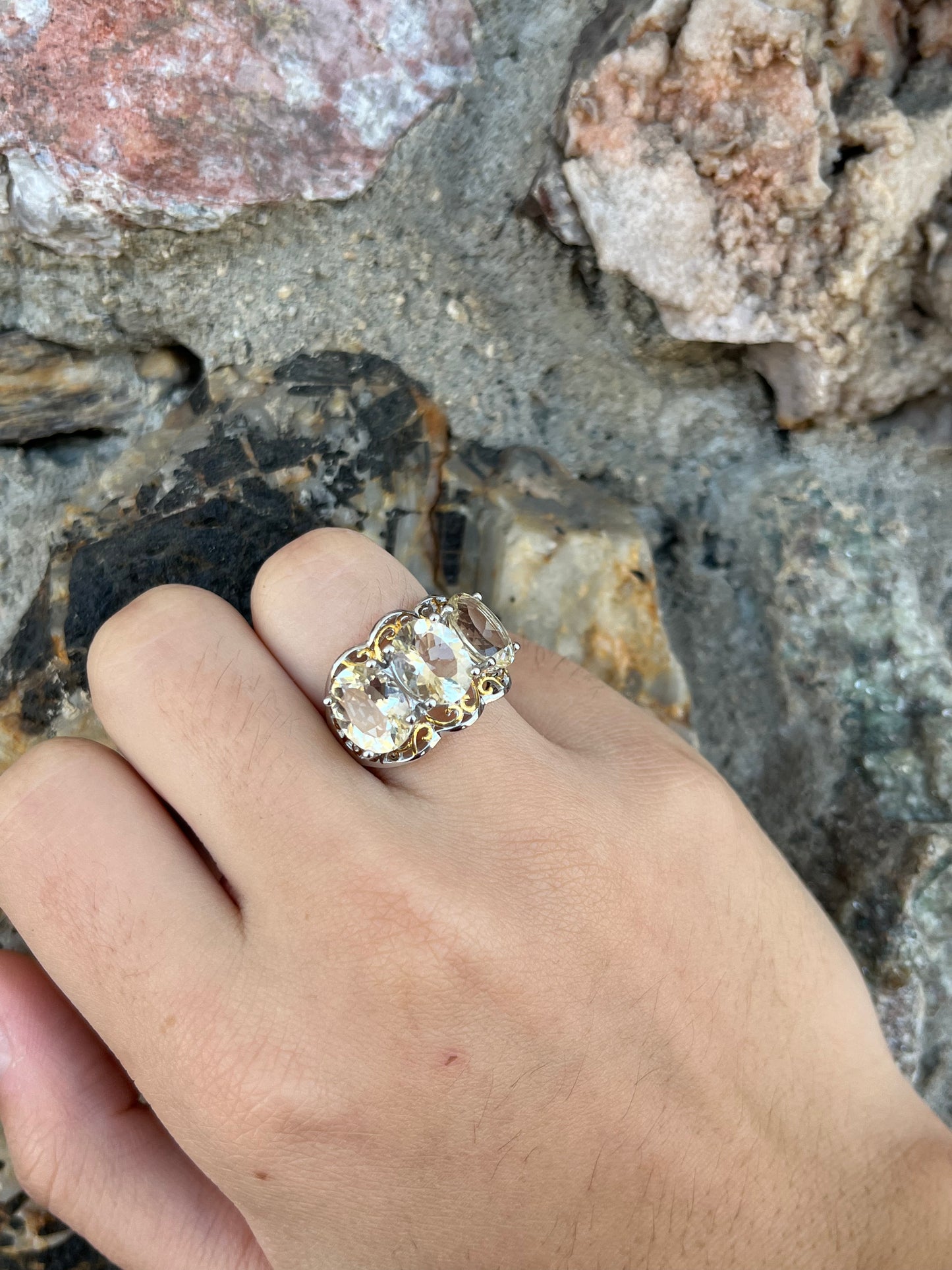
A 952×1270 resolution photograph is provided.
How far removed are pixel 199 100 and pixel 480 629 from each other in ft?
1.61

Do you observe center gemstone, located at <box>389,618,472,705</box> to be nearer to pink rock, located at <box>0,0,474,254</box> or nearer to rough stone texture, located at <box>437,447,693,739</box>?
rough stone texture, located at <box>437,447,693,739</box>

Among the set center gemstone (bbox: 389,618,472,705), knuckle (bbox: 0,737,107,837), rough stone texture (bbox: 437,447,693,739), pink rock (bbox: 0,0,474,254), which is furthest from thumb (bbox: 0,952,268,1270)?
pink rock (bbox: 0,0,474,254)

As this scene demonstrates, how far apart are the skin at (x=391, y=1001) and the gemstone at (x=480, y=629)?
0.17ft

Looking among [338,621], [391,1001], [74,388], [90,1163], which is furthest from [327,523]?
[90,1163]

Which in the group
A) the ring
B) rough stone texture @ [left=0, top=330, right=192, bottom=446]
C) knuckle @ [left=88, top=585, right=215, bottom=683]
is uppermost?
rough stone texture @ [left=0, top=330, right=192, bottom=446]

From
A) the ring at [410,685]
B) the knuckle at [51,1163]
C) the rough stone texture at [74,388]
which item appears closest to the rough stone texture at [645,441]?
the rough stone texture at [74,388]

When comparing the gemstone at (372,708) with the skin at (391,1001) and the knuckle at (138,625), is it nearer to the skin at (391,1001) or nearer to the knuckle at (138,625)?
the skin at (391,1001)

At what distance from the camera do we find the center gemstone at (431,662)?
837mm

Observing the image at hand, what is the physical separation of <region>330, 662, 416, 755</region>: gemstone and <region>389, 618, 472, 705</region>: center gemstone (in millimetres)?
12

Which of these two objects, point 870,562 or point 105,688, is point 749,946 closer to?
point 870,562

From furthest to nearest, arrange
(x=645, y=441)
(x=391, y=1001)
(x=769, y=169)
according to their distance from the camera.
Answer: (x=645, y=441), (x=769, y=169), (x=391, y=1001)

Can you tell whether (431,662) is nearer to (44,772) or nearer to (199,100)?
(44,772)

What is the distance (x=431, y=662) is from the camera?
84 centimetres

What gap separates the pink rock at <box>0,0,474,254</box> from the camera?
0.83 metres
